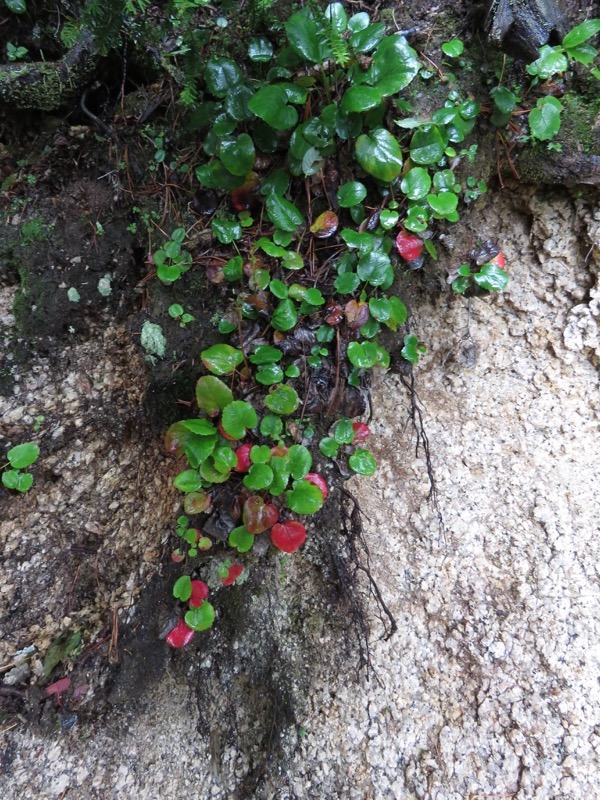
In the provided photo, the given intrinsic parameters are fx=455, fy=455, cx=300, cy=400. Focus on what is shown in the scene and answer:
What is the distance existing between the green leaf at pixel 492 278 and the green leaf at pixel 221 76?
1.12m

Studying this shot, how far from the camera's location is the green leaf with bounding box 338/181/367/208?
1597mm

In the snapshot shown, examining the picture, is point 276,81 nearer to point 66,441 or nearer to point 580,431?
point 66,441

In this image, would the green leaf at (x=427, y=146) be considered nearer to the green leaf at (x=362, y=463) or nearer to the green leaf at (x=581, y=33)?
the green leaf at (x=581, y=33)

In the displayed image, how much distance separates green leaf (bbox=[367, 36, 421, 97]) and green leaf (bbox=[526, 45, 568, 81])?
46cm

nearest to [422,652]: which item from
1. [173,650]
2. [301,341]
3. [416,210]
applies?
[173,650]

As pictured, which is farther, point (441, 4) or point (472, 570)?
point (472, 570)

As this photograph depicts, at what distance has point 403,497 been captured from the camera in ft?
6.43

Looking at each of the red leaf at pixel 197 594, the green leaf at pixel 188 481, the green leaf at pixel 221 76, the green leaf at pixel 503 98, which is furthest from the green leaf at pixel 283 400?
the green leaf at pixel 503 98

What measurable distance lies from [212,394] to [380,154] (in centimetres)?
100

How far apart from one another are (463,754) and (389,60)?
2366mm

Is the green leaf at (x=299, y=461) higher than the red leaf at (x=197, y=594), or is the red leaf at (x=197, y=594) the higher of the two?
the green leaf at (x=299, y=461)

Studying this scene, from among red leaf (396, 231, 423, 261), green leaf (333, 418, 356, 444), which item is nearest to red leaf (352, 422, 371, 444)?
green leaf (333, 418, 356, 444)

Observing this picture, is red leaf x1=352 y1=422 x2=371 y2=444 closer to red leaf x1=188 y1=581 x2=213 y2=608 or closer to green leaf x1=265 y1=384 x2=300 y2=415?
green leaf x1=265 y1=384 x2=300 y2=415

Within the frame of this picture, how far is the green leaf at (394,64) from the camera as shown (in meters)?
1.45
